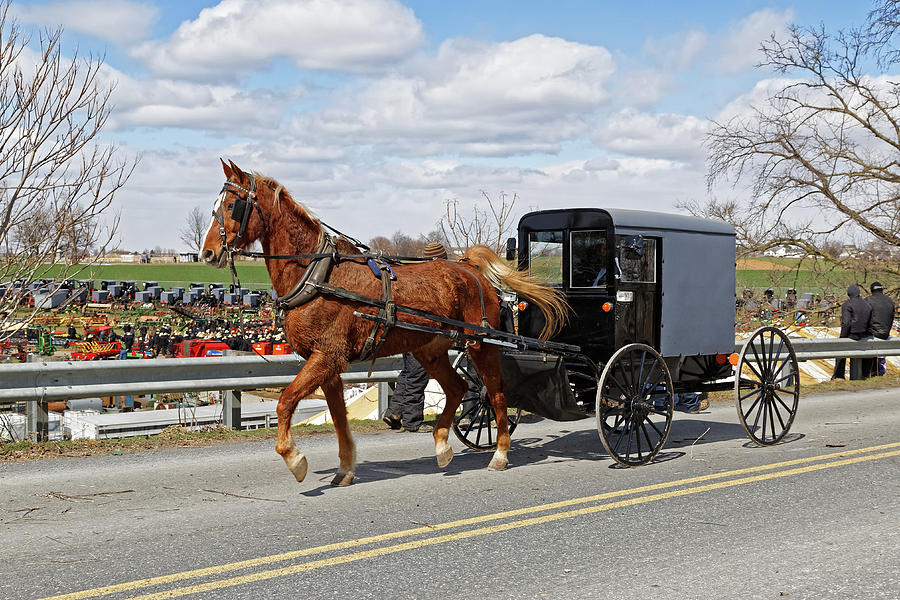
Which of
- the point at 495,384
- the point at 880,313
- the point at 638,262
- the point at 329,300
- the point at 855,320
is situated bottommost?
the point at 495,384

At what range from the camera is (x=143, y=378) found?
9.05m

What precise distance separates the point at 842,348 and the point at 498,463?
10226 mm

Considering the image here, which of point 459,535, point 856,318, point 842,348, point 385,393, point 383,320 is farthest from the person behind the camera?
point 856,318

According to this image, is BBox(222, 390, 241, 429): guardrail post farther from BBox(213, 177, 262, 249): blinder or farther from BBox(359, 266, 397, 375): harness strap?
BBox(213, 177, 262, 249): blinder

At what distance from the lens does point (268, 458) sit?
829 cm

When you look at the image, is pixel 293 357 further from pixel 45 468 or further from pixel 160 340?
pixel 160 340

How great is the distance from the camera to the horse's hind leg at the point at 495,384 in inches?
317

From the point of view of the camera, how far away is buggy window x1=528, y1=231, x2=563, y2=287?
8.96m

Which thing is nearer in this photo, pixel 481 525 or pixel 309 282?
pixel 481 525

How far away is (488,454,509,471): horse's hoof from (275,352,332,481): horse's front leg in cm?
194

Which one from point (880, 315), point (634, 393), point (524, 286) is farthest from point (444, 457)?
point (880, 315)

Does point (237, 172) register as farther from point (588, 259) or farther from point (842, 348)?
point (842, 348)

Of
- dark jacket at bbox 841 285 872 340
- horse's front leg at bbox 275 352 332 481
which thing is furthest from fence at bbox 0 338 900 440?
dark jacket at bbox 841 285 872 340

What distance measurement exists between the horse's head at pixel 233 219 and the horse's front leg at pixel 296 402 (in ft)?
3.44
